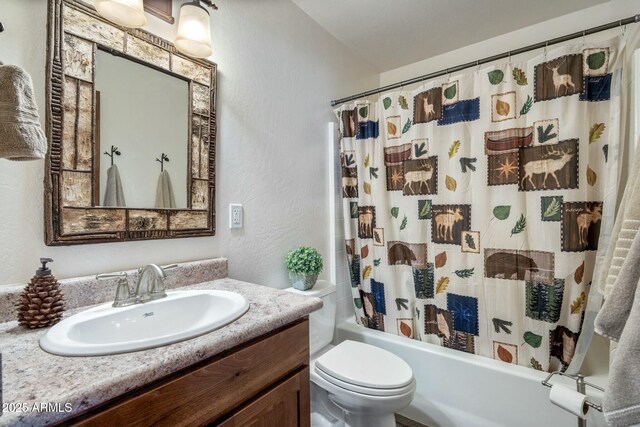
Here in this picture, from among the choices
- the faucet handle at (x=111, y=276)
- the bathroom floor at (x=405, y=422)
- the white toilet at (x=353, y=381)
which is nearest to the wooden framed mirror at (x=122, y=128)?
the faucet handle at (x=111, y=276)

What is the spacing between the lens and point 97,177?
930mm

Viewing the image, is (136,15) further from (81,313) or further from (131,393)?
(131,393)

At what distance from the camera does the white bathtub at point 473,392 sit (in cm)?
129

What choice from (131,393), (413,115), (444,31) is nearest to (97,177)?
(131,393)

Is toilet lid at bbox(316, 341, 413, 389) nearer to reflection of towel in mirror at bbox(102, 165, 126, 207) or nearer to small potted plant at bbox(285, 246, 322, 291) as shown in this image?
small potted plant at bbox(285, 246, 322, 291)

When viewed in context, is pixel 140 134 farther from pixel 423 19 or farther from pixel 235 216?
pixel 423 19

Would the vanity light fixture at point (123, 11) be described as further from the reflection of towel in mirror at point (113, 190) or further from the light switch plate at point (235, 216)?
the light switch plate at point (235, 216)

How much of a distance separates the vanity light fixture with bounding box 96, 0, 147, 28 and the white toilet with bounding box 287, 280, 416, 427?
1.30 m

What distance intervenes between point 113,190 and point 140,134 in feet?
0.76

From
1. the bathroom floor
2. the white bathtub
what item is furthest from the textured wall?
the bathroom floor

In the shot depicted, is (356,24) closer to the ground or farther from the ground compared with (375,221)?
farther from the ground

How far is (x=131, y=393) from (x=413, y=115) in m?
1.73

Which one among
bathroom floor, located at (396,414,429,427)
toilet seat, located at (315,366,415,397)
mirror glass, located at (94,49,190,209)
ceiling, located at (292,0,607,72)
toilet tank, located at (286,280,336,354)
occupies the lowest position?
bathroom floor, located at (396,414,429,427)

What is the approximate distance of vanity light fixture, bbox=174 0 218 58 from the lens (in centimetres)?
110
